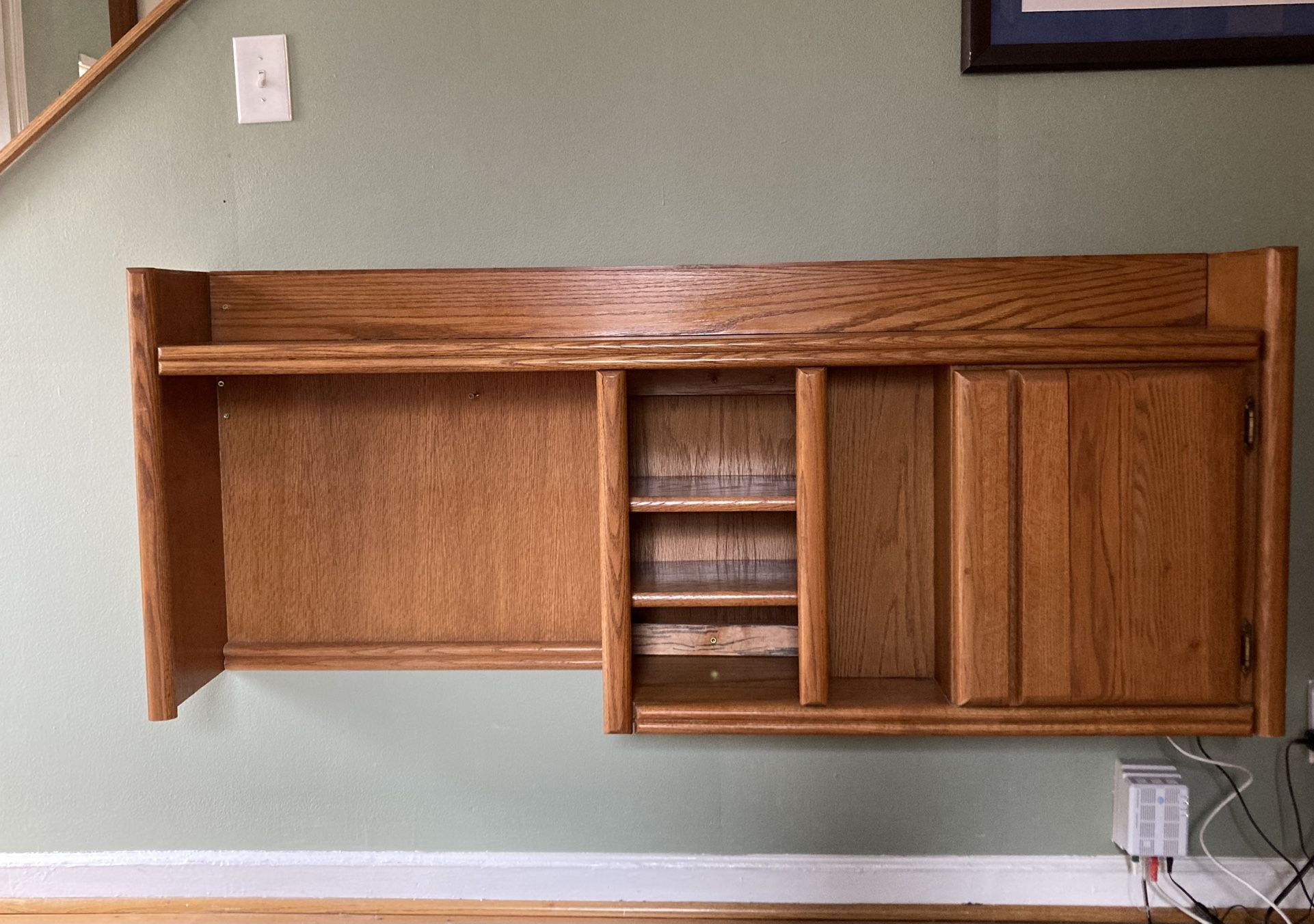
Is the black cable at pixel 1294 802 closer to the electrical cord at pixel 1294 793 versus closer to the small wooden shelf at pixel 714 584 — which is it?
the electrical cord at pixel 1294 793

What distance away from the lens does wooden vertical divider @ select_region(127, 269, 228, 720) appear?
1354mm

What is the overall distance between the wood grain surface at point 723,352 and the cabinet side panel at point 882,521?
0.20 m

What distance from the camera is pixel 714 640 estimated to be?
5.22ft

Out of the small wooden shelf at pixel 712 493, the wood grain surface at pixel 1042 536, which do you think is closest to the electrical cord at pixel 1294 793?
the wood grain surface at pixel 1042 536

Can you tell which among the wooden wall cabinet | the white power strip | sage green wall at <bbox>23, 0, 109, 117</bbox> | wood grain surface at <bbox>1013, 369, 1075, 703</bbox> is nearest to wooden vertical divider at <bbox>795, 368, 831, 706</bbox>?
the wooden wall cabinet

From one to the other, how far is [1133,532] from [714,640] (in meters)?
0.64

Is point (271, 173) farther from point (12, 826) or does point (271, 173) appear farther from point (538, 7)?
point (12, 826)

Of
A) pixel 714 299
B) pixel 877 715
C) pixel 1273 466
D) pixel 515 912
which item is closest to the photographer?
pixel 1273 466

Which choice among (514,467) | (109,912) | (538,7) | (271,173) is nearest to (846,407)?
(514,467)

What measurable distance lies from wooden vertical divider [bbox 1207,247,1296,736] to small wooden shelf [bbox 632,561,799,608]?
0.62 meters

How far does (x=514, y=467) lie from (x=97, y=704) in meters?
0.81

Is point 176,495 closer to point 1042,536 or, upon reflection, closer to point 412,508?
point 412,508

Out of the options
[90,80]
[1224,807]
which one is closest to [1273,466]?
[1224,807]

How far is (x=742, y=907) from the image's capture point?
1605 mm
